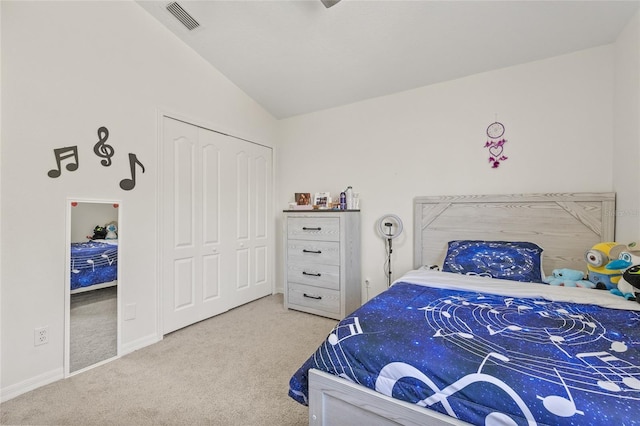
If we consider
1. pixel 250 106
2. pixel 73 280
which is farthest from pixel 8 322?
pixel 250 106

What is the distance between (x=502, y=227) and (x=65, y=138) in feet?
11.2

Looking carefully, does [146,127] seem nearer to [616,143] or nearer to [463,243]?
[463,243]

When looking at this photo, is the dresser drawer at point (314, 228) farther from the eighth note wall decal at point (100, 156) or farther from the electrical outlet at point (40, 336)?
the electrical outlet at point (40, 336)

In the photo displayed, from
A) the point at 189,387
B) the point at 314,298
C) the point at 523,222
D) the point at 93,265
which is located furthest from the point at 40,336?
the point at 523,222

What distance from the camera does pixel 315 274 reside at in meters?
2.89

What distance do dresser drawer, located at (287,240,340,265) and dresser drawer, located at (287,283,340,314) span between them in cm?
29

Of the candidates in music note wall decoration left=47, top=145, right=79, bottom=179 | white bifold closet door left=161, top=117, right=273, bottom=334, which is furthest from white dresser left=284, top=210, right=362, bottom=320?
music note wall decoration left=47, top=145, right=79, bottom=179

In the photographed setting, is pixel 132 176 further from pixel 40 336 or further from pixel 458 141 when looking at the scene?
pixel 458 141

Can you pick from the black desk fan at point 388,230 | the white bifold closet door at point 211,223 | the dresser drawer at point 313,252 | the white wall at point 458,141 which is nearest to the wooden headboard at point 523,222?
the white wall at point 458,141

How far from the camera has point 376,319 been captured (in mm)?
1253

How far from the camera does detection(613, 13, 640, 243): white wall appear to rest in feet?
5.76

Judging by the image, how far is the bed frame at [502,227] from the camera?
1133 mm

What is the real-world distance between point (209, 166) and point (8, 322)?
1.81 meters

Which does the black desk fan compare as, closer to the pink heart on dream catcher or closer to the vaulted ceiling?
the pink heart on dream catcher
